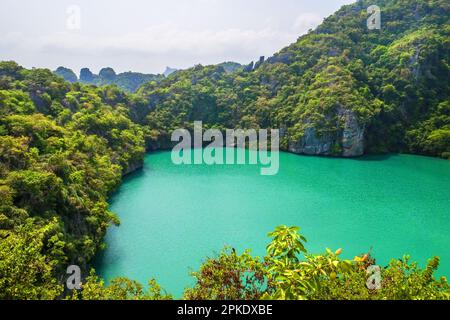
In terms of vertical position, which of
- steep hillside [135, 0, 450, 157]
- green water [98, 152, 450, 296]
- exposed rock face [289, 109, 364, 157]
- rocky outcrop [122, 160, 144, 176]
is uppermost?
steep hillside [135, 0, 450, 157]

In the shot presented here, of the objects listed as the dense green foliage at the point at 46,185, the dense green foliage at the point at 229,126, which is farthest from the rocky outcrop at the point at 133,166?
the dense green foliage at the point at 46,185

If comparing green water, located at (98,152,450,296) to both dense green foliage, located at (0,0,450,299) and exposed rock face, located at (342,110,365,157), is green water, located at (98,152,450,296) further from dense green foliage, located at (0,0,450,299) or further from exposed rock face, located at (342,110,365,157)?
exposed rock face, located at (342,110,365,157)

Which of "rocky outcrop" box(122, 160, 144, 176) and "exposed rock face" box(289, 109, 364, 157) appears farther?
"exposed rock face" box(289, 109, 364, 157)

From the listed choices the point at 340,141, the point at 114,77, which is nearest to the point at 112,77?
the point at 114,77

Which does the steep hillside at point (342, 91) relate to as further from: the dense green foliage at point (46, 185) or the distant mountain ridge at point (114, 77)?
the distant mountain ridge at point (114, 77)

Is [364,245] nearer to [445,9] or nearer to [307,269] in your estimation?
[307,269]

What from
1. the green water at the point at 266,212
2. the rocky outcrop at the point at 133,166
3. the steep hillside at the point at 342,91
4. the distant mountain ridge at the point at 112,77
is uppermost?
the distant mountain ridge at the point at 112,77

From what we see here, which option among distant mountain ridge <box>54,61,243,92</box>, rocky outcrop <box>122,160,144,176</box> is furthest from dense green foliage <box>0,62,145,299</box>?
distant mountain ridge <box>54,61,243,92</box>
